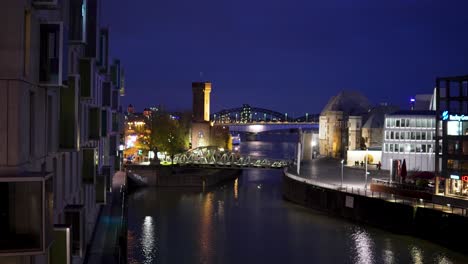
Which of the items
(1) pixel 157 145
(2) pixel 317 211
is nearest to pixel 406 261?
(2) pixel 317 211

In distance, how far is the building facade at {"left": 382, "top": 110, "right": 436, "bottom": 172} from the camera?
66.0 metres

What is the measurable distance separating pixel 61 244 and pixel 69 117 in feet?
12.9

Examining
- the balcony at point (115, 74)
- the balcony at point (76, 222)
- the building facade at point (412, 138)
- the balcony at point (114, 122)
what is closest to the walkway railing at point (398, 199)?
the building facade at point (412, 138)

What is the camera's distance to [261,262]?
30734 millimetres

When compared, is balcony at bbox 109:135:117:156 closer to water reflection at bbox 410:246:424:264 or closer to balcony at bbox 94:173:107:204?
balcony at bbox 94:173:107:204

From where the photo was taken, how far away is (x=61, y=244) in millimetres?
10516

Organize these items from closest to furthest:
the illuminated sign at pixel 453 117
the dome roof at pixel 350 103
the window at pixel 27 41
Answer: the window at pixel 27 41 → the illuminated sign at pixel 453 117 → the dome roof at pixel 350 103

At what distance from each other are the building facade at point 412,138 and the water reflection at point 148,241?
107ft

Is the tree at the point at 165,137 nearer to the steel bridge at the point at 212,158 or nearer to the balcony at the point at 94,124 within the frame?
the steel bridge at the point at 212,158

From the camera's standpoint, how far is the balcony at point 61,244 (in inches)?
409

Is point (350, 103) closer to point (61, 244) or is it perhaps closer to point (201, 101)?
point (201, 101)

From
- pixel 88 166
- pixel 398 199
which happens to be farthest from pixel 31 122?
pixel 398 199

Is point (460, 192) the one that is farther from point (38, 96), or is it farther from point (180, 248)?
point (38, 96)

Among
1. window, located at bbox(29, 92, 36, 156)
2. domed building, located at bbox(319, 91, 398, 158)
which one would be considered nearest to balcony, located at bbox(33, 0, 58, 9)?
window, located at bbox(29, 92, 36, 156)
